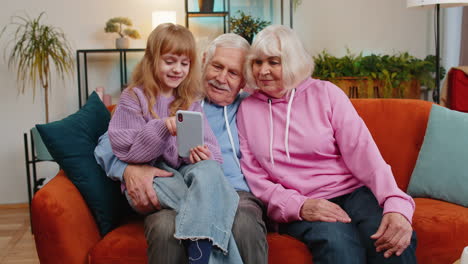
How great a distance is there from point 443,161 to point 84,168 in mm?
1394

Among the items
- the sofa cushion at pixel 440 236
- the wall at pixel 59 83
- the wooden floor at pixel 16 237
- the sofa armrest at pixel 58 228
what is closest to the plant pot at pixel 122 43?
the wall at pixel 59 83

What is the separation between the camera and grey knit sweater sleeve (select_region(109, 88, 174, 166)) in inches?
58.7

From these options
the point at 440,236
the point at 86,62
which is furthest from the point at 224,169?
the point at 86,62

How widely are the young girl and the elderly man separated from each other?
0.04 metres

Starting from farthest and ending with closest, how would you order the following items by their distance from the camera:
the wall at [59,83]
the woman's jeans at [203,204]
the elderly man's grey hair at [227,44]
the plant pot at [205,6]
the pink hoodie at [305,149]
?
the plant pot at [205,6] → the wall at [59,83] → the elderly man's grey hair at [227,44] → the pink hoodie at [305,149] → the woman's jeans at [203,204]

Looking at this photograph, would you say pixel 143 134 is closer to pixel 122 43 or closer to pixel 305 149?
pixel 305 149

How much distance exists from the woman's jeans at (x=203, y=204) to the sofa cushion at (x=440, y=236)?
0.71 metres

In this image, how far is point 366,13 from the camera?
162 inches

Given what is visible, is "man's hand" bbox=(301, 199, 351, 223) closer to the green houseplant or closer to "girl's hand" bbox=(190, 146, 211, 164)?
"girl's hand" bbox=(190, 146, 211, 164)

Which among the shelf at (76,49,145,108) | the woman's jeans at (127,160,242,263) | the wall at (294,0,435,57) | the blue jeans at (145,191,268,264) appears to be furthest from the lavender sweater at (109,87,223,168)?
the wall at (294,0,435,57)

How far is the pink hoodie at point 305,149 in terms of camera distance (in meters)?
1.60

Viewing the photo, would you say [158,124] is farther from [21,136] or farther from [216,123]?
[21,136]

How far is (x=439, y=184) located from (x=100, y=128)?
139 centimetres

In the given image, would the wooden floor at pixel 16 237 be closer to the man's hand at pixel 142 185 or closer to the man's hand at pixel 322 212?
the man's hand at pixel 142 185
